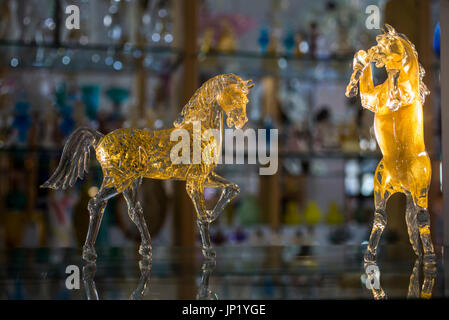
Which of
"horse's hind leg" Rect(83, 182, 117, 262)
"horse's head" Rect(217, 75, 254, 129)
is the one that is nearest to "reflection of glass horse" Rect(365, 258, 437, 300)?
"horse's head" Rect(217, 75, 254, 129)

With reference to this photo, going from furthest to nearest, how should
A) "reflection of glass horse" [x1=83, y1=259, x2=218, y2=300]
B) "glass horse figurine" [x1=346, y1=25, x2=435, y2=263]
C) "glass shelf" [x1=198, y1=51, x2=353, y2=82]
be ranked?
"glass shelf" [x1=198, y1=51, x2=353, y2=82], "glass horse figurine" [x1=346, y1=25, x2=435, y2=263], "reflection of glass horse" [x1=83, y1=259, x2=218, y2=300]

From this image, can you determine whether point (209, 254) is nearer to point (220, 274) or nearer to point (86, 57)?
point (220, 274)

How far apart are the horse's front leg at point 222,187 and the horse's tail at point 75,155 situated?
0.24 metres

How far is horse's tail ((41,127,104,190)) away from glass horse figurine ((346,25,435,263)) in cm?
52

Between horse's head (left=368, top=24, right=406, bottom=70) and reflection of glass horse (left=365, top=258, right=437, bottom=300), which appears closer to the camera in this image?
reflection of glass horse (left=365, top=258, right=437, bottom=300)

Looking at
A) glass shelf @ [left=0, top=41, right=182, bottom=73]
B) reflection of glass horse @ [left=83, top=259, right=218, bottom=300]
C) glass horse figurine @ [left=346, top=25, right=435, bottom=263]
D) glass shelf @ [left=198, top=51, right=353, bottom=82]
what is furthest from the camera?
glass shelf @ [left=198, top=51, right=353, bottom=82]

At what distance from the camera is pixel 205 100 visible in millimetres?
937

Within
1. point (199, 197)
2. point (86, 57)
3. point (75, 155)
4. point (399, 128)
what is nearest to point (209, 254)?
point (199, 197)

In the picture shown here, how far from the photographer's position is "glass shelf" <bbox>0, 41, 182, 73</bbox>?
1.81 metres

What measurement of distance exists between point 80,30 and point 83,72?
0.18m

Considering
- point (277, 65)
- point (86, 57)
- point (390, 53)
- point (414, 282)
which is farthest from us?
point (277, 65)

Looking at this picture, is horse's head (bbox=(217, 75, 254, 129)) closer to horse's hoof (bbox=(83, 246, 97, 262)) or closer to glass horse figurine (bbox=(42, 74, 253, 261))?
glass horse figurine (bbox=(42, 74, 253, 261))

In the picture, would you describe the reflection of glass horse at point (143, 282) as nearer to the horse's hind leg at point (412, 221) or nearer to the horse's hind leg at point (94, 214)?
the horse's hind leg at point (94, 214)

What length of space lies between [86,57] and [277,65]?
777 millimetres
